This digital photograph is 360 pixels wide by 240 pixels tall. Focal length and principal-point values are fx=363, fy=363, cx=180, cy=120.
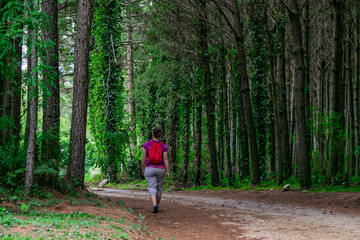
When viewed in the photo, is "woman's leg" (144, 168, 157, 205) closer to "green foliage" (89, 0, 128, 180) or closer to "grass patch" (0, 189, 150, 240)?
"grass patch" (0, 189, 150, 240)

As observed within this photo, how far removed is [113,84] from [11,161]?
1229cm

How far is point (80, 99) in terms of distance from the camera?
1020cm

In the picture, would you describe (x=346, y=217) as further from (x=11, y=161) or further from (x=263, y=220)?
(x=11, y=161)

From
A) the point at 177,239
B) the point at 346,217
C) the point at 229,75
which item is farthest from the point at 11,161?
the point at 229,75

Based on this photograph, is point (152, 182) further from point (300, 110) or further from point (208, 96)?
point (208, 96)

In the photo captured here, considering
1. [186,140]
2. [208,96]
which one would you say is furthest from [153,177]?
[186,140]

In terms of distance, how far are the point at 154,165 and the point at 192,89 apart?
13691mm

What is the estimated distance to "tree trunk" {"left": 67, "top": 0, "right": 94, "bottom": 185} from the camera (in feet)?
33.1

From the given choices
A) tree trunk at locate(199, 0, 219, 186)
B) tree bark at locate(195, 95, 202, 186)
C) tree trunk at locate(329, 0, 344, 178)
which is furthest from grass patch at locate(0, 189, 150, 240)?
tree bark at locate(195, 95, 202, 186)

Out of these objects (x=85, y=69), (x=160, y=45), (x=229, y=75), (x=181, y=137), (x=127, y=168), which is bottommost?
(x=127, y=168)

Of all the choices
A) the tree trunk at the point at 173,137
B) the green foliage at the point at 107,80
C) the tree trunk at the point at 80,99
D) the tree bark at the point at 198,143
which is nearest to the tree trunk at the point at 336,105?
the tree bark at the point at 198,143

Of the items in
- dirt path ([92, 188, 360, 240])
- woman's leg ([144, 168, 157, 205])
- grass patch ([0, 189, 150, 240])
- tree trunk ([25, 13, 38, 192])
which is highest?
tree trunk ([25, 13, 38, 192])

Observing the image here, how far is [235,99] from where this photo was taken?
766 inches

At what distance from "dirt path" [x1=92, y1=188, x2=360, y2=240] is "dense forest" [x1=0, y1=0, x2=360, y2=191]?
9.62 ft
